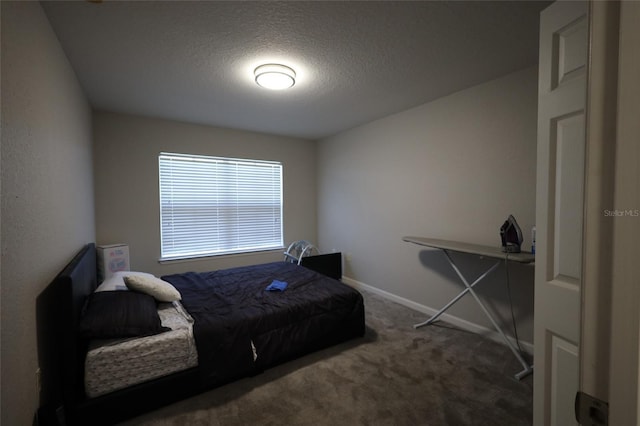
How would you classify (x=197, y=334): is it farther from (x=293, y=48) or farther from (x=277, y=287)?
(x=293, y=48)

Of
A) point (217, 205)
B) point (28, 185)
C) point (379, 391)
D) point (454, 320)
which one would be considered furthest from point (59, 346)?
point (454, 320)

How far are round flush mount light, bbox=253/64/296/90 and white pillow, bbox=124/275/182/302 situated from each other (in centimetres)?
198

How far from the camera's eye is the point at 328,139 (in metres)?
4.77

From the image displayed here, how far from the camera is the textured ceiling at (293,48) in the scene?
1647 millimetres

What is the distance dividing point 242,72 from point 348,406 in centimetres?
276

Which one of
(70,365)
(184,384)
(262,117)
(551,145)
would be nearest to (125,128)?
(262,117)

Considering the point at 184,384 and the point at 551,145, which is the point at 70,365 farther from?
the point at 551,145

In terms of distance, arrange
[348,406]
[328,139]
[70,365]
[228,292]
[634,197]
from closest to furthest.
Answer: [634,197] < [70,365] < [348,406] < [228,292] < [328,139]

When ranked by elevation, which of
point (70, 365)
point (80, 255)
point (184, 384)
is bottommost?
point (184, 384)

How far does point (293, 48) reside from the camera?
2031 mm

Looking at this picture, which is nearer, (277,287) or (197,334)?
(197,334)

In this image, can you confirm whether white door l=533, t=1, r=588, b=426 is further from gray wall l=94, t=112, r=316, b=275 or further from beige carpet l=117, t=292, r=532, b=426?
gray wall l=94, t=112, r=316, b=275

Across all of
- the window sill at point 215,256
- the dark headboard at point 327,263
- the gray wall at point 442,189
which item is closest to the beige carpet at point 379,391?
the gray wall at point 442,189

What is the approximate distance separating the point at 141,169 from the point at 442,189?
383cm
